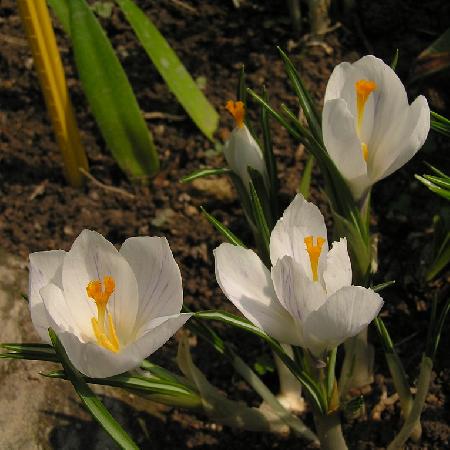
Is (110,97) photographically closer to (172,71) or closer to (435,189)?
(172,71)

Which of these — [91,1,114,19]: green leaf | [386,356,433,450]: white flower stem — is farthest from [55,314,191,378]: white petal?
[91,1,114,19]: green leaf

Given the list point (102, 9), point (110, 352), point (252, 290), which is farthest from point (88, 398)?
point (102, 9)

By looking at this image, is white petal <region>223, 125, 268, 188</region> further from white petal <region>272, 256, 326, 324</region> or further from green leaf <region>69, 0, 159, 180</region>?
green leaf <region>69, 0, 159, 180</region>

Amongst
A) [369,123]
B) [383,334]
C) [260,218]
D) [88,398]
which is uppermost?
[369,123]

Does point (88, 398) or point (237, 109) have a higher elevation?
point (237, 109)

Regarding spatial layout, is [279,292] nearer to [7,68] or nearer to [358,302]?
[358,302]

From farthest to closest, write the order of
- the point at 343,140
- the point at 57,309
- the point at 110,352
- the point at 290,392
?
the point at 290,392
the point at 343,140
the point at 57,309
the point at 110,352
